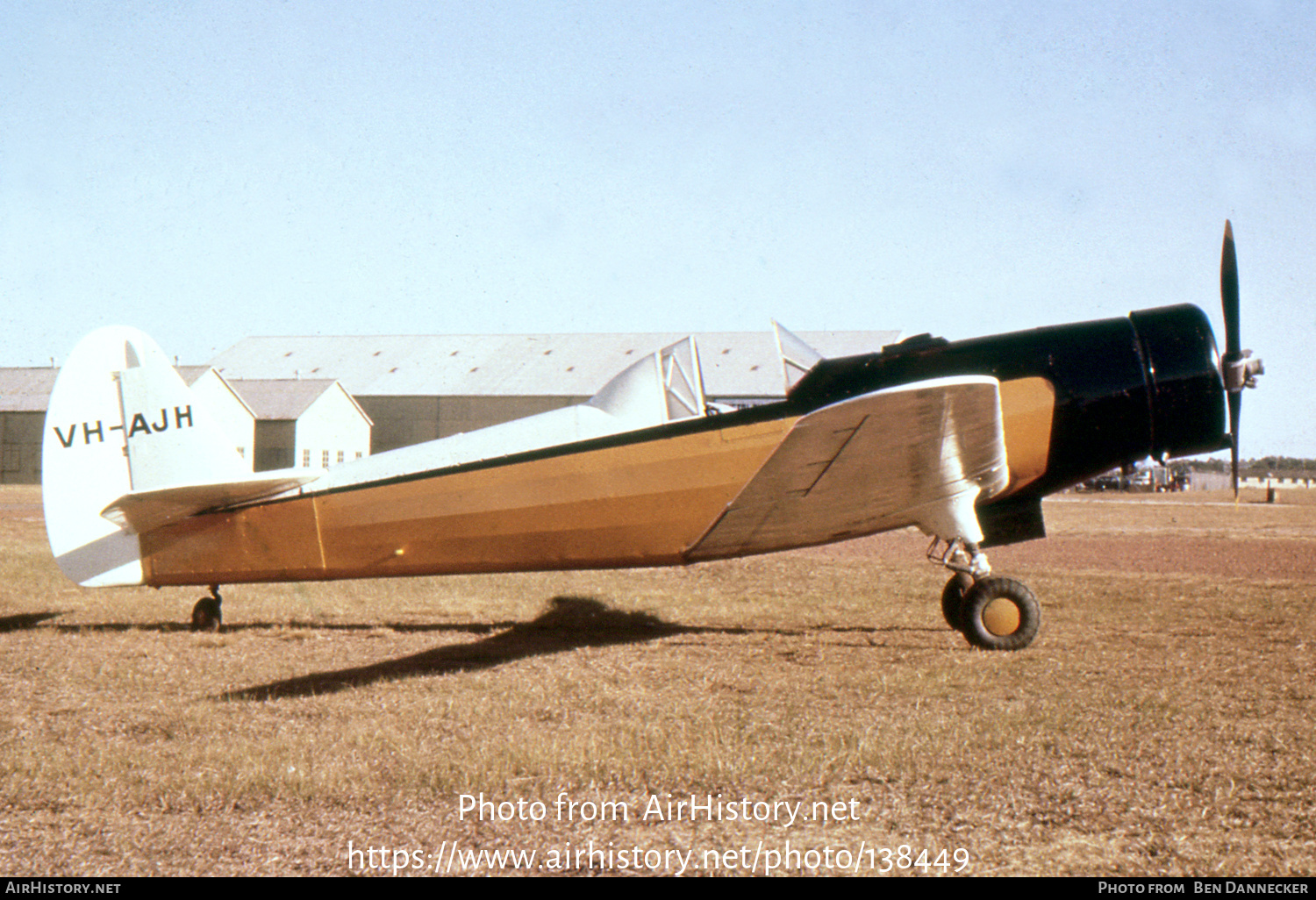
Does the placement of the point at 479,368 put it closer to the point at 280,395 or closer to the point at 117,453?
the point at 280,395

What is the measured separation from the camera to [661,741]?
13.1ft

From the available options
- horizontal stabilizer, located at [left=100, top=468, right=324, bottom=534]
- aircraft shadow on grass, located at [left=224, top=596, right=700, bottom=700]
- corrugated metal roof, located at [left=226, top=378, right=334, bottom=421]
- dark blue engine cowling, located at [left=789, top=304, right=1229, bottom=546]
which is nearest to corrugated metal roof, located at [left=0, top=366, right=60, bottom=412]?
→ corrugated metal roof, located at [left=226, top=378, right=334, bottom=421]

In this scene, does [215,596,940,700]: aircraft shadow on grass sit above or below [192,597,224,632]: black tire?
below

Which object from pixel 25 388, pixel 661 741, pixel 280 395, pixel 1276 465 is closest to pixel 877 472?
pixel 661 741

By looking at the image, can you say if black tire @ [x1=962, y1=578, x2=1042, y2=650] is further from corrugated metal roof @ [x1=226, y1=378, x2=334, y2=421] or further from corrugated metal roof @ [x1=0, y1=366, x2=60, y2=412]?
corrugated metal roof @ [x1=0, y1=366, x2=60, y2=412]

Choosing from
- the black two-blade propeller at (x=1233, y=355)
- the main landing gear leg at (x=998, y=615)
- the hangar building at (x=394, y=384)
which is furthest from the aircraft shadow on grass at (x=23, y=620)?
the hangar building at (x=394, y=384)

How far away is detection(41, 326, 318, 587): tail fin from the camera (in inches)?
272

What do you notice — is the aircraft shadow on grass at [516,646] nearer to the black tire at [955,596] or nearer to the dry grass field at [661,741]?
the dry grass field at [661,741]

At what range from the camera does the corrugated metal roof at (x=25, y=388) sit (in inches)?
1602

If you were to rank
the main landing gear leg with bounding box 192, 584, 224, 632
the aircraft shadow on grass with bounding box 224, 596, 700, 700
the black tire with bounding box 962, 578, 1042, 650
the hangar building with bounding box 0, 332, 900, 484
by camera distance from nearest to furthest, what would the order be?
the aircraft shadow on grass with bounding box 224, 596, 700, 700, the black tire with bounding box 962, 578, 1042, 650, the main landing gear leg with bounding box 192, 584, 224, 632, the hangar building with bounding box 0, 332, 900, 484

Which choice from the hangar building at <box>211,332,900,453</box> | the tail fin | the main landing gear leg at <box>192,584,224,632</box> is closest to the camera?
the tail fin

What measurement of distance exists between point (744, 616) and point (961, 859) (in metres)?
5.31

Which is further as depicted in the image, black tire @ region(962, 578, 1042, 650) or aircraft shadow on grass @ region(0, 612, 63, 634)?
aircraft shadow on grass @ region(0, 612, 63, 634)
